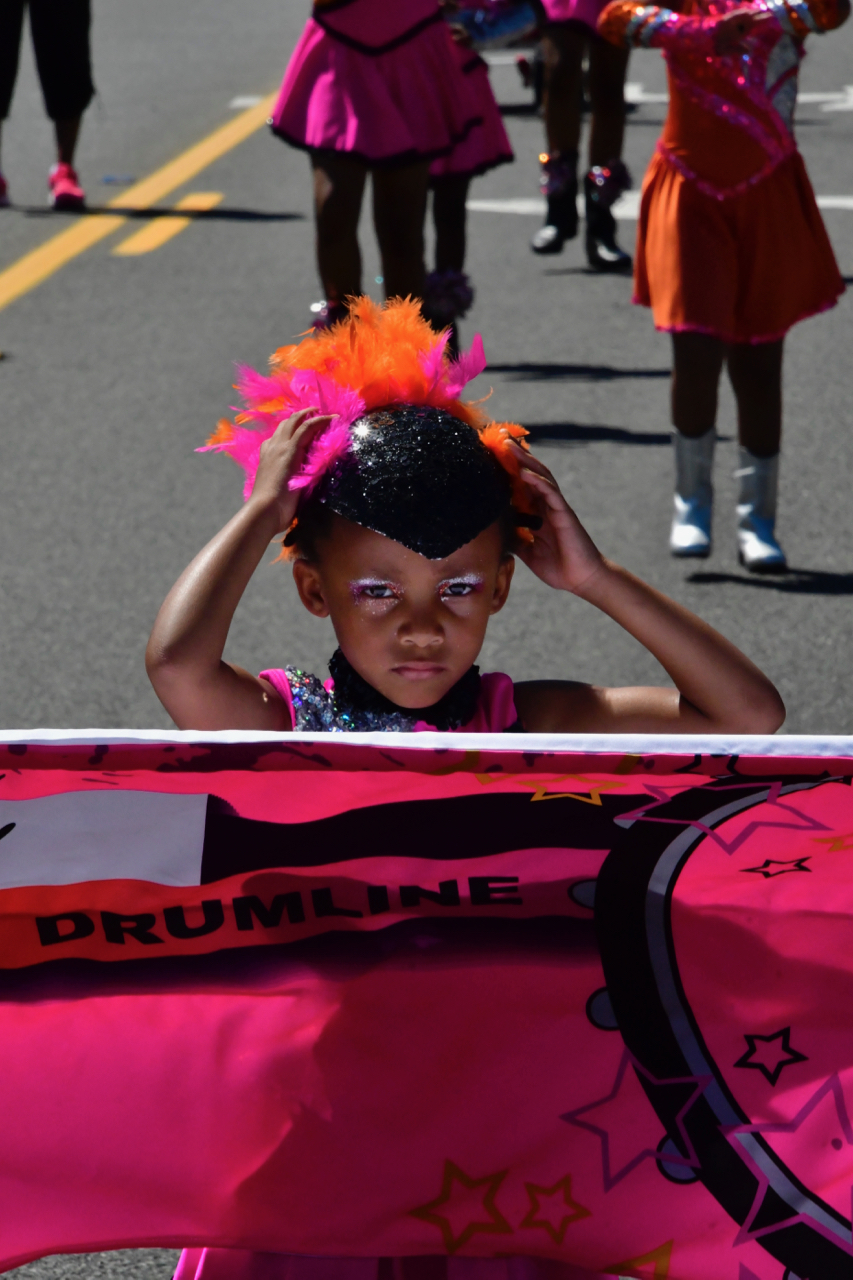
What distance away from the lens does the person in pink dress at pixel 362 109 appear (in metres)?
5.84

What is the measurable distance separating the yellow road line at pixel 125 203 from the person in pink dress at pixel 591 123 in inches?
94.9

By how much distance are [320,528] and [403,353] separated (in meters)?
0.27

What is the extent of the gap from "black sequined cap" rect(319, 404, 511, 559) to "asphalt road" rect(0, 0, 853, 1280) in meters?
0.92

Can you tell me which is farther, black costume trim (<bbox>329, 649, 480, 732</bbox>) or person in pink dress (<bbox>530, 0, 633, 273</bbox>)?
person in pink dress (<bbox>530, 0, 633, 273</bbox>)

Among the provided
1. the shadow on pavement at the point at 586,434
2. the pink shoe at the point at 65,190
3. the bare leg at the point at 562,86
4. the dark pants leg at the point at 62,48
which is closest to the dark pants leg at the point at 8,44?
the dark pants leg at the point at 62,48

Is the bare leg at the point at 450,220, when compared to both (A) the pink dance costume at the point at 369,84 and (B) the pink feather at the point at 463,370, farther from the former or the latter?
(B) the pink feather at the point at 463,370

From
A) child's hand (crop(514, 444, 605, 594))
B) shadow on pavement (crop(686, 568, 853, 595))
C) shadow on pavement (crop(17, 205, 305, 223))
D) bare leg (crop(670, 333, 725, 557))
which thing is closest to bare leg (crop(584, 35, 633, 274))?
shadow on pavement (crop(17, 205, 305, 223))

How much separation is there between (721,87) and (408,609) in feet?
9.33

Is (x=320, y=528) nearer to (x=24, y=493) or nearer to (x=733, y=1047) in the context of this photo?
(x=733, y=1047)

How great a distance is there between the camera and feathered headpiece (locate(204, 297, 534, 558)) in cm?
237

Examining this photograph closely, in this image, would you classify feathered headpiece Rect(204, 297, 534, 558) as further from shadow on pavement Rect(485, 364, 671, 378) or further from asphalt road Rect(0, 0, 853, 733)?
shadow on pavement Rect(485, 364, 671, 378)

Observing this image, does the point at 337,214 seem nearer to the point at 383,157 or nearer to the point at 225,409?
the point at 383,157

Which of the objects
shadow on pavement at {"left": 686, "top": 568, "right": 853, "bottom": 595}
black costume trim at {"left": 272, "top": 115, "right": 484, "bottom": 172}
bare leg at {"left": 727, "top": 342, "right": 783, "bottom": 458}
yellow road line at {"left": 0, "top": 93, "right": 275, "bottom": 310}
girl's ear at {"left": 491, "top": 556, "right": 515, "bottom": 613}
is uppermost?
girl's ear at {"left": 491, "top": 556, "right": 515, "bottom": 613}

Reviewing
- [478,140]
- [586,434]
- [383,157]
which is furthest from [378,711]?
[478,140]
